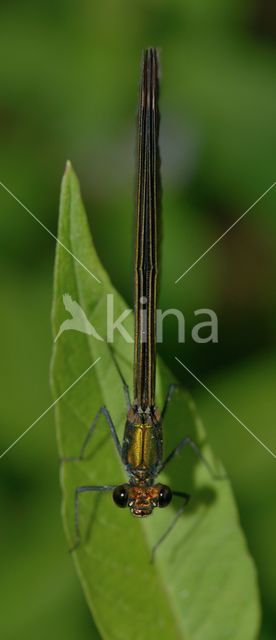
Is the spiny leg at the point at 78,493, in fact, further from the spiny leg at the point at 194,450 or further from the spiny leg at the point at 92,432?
the spiny leg at the point at 194,450

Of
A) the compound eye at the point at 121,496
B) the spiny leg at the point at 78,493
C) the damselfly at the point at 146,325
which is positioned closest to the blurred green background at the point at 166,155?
the damselfly at the point at 146,325

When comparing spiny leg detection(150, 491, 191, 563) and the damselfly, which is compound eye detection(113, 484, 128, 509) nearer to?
the damselfly

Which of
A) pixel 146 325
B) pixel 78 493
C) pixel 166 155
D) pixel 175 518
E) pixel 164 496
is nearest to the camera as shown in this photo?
pixel 78 493

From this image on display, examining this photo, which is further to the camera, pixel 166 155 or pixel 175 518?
pixel 166 155

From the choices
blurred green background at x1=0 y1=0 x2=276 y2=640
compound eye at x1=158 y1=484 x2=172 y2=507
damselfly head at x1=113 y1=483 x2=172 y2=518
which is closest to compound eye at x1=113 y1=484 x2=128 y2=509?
damselfly head at x1=113 y1=483 x2=172 y2=518

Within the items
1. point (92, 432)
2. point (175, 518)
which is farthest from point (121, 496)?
point (92, 432)

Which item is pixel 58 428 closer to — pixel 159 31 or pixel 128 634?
pixel 128 634

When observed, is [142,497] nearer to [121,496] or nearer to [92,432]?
[121,496]

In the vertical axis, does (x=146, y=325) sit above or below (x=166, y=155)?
below
